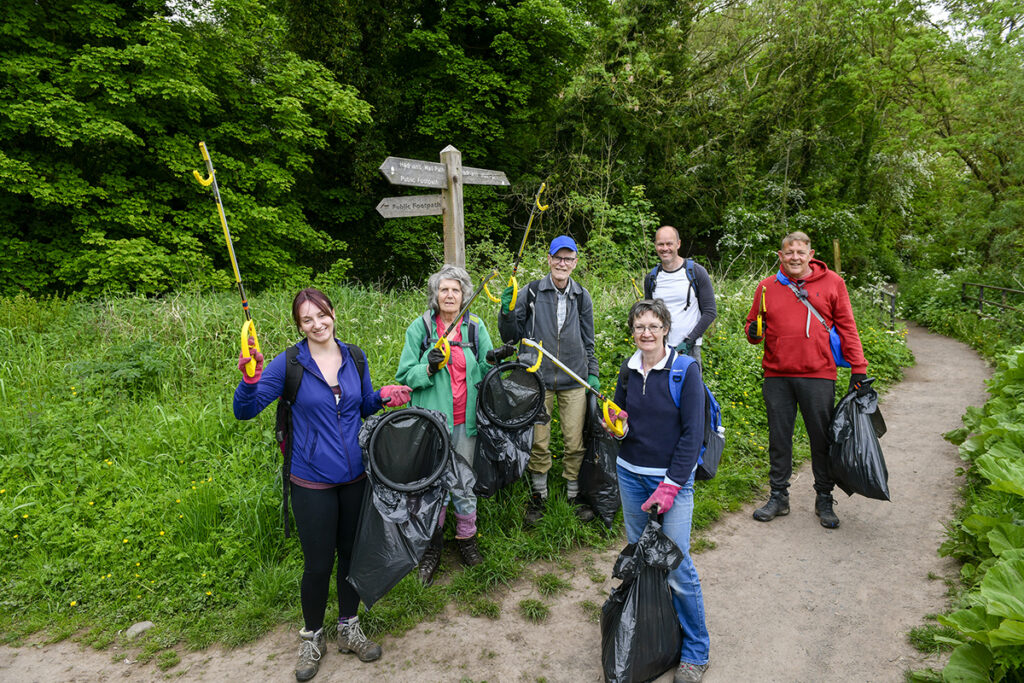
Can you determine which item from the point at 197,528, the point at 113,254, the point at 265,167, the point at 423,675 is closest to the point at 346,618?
the point at 423,675

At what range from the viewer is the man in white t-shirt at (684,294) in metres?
4.29

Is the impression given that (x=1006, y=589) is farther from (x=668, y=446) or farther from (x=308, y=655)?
(x=308, y=655)

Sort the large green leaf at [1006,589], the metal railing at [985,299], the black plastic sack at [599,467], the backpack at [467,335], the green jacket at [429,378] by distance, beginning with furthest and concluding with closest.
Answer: the metal railing at [985,299] → the black plastic sack at [599,467] → the backpack at [467,335] → the green jacket at [429,378] → the large green leaf at [1006,589]

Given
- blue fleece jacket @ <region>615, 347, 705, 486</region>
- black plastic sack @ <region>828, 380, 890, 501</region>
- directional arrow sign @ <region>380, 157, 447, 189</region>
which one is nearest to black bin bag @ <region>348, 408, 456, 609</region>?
blue fleece jacket @ <region>615, 347, 705, 486</region>

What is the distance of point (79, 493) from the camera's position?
4.12 m

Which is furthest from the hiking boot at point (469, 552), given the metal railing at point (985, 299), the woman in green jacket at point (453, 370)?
the metal railing at point (985, 299)

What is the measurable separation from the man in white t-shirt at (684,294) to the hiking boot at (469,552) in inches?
83.5

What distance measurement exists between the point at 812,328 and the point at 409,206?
3.22m

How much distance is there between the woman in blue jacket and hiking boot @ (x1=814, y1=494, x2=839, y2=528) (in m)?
3.30

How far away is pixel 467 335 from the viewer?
3484 mm

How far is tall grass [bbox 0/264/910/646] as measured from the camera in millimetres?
3289

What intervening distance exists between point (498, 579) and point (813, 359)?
259 centimetres

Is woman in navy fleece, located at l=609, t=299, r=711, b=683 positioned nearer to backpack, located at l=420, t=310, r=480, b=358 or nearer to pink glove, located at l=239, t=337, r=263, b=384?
backpack, located at l=420, t=310, r=480, b=358

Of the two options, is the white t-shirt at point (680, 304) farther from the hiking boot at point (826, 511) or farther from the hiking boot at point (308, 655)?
the hiking boot at point (308, 655)
